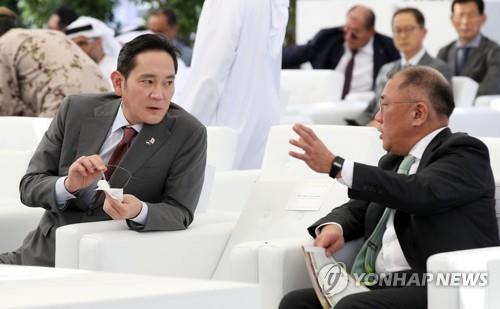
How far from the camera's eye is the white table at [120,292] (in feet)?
8.94

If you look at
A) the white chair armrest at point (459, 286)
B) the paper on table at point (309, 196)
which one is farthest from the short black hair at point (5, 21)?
the white chair armrest at point (459, 286)

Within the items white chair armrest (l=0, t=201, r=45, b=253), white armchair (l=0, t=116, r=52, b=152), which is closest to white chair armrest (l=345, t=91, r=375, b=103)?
white armchair (l=0, t=116, r=52, b=152)

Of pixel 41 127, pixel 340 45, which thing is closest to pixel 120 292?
pixel 41 127

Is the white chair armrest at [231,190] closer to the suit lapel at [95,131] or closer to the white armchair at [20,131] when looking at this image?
the suit lapel at [95,131]

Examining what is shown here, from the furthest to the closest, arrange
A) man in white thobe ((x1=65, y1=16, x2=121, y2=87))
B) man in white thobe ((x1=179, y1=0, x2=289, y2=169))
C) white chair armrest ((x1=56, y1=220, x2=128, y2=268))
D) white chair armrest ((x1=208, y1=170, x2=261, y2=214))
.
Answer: man in white thobe ((x1=65, y1=16, x2=121, y2=87)) → man in white thobe ((x1=179, y1=0, x2=289, y2=169)) → white chair armrest ((x1=208, y1=170, x2=261, y2=214)) → white chair armrest ((x1=56, y1=220, x2=128, y2=268))

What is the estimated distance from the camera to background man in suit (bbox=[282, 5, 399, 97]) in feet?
38.8

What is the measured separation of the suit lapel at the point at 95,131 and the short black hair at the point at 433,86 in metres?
1.12

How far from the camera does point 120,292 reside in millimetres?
2836

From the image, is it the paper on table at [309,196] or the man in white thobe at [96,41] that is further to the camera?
the man in white thobe at [96,41]

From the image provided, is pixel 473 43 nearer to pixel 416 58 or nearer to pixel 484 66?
pixel 484 66

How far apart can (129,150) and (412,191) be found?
1153 mm

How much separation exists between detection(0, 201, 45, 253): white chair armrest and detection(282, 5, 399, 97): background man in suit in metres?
6.62

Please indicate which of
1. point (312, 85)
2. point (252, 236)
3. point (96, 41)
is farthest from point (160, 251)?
point (312, 85)

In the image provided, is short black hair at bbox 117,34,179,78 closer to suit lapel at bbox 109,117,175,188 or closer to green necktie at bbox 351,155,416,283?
suit lapel at bbox 109,117,175,188
